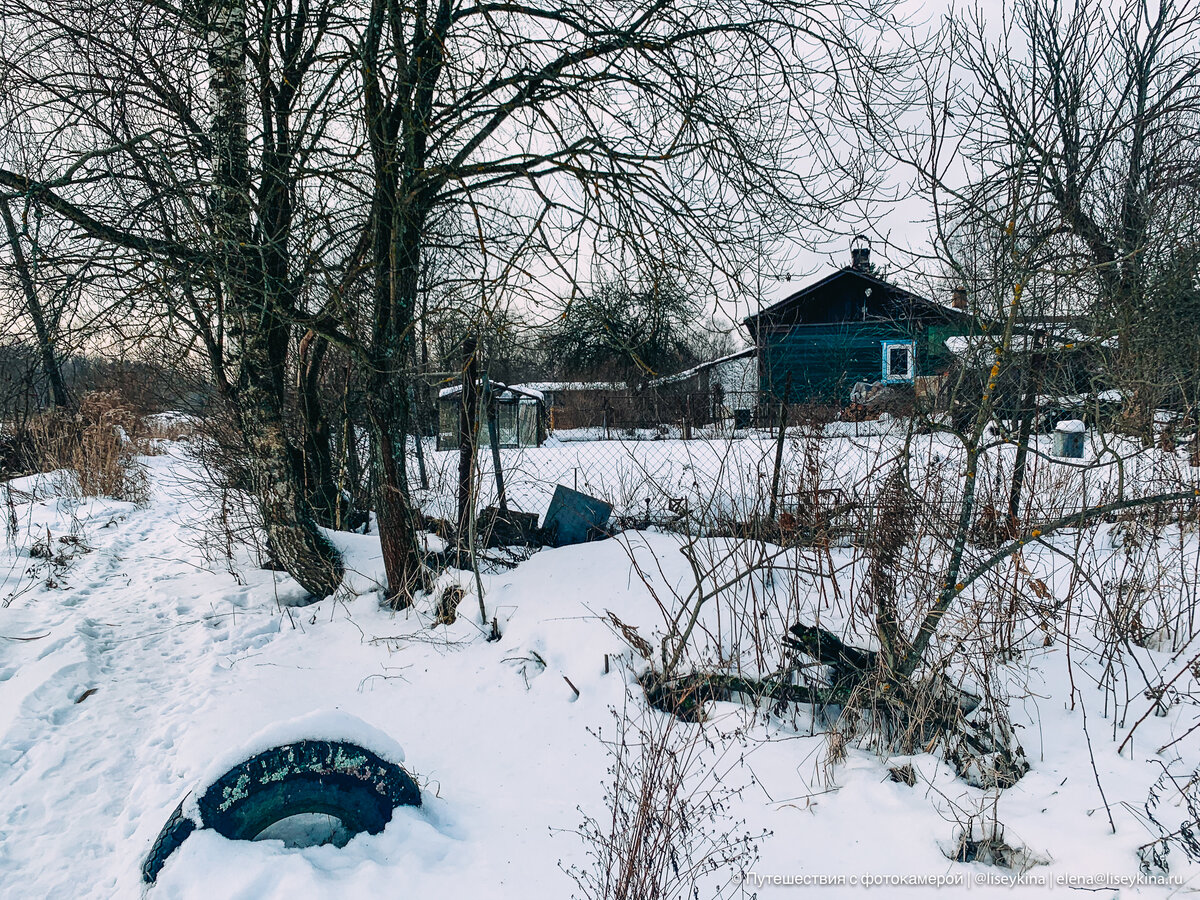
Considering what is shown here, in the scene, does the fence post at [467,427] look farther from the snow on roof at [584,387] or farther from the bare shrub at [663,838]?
the snow on roof at [584,387]

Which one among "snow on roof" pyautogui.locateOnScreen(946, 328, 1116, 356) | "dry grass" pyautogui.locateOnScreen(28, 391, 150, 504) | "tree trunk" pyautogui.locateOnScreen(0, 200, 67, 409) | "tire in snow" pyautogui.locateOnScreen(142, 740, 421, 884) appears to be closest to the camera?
"tire in snow" pyautogui.locateOnScreen(142, 740, 421, 884)

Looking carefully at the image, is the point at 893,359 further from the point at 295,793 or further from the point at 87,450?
the point at 295,793

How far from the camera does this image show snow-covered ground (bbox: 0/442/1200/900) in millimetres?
2271

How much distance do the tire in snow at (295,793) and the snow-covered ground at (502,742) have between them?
0.06m

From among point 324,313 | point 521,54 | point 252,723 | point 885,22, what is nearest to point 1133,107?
point 885,22

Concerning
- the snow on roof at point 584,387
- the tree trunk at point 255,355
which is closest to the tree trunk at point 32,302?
the tree trunk at point 255,355

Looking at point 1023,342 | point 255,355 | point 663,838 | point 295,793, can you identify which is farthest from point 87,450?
point 1023,342

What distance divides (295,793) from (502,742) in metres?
1.20

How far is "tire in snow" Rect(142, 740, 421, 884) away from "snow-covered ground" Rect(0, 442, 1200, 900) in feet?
0.18

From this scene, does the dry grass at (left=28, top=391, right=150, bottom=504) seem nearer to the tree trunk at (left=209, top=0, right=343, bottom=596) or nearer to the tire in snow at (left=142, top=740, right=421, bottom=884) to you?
the tree trunk at (left=209, top=0, right=343, bottom=596)

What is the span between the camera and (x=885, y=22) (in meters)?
4.59

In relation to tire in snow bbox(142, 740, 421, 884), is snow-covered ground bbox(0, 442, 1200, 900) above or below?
below

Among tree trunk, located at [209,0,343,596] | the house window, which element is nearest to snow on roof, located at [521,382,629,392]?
the house window

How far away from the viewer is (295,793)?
7.63ft
